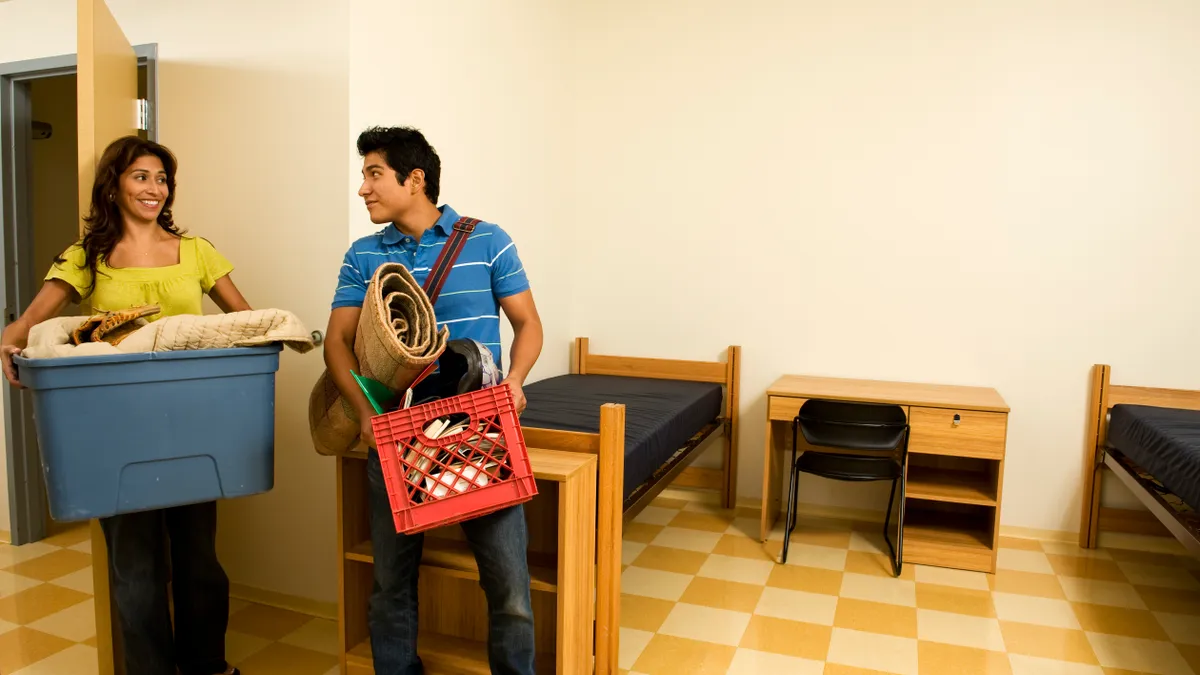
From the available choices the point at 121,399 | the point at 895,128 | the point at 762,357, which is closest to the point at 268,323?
the point at 121,399

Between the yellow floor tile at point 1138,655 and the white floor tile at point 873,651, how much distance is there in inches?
23.7

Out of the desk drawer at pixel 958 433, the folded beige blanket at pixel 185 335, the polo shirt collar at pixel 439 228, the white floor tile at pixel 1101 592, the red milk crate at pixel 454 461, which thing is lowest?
the white floor tile at pixel 1101 592

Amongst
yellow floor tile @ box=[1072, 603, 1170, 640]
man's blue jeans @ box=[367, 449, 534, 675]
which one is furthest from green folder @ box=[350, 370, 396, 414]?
yellow floor tile @ box=[1072, 603, 1170, 640]

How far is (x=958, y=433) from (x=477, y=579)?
219 cm

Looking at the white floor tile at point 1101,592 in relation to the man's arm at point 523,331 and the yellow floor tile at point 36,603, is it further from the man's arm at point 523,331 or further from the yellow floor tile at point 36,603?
the yellow floor tile at point 36,603

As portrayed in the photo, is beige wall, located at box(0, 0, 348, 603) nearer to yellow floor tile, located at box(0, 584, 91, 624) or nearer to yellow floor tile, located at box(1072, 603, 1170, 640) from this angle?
yellow floor tile, located at box(0, 584, 91, 624)

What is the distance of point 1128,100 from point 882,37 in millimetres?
1109

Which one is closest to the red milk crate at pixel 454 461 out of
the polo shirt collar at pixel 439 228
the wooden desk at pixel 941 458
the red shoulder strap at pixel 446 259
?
the red shoulder strap at pixel 446 259

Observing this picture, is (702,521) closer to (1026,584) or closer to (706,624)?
(706,624)

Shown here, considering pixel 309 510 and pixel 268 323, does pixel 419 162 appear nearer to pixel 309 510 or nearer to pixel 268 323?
pixel 268 323

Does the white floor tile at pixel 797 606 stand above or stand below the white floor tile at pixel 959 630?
below

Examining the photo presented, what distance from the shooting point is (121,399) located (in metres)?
1.79

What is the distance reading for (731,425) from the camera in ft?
13.7

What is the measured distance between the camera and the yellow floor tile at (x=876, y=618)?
277 centimetres
